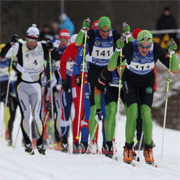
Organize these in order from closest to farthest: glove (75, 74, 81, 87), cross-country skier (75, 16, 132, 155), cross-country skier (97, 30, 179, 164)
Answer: cross-country skier (97, 30, 179, 164), cross-country skier (75, 16, 132, 155), glove (75, 74, 81, 87)

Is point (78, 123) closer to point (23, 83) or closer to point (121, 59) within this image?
point (23, 83)

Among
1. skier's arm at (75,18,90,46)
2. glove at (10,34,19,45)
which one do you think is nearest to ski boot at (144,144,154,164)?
skier's arm at (75,18,90,46)

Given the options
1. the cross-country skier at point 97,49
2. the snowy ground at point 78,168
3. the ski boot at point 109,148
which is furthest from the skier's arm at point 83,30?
the snowy ground at point 78,168

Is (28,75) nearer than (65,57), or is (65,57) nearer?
(28,75)

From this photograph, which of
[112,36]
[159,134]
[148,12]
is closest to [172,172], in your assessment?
[112,36]

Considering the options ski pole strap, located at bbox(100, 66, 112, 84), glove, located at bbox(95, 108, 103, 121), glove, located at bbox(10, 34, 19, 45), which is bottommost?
glove, located at bbox(95, 108, 103, 121)

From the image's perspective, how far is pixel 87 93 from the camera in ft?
25.8

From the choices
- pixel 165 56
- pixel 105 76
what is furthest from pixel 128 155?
pixel 165 56

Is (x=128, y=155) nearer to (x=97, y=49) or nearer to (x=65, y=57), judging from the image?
(x=97, y=49)

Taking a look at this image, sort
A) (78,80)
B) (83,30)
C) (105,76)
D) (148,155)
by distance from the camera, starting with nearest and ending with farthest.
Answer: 1. (148,155)
2. (105,76)
3. (83,30)
4. (78,80)

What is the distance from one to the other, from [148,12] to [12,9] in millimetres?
5630

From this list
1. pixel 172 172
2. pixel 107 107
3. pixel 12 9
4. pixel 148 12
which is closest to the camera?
pixel 172 172

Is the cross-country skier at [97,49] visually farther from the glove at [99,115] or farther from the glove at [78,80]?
the glove at [78,80]

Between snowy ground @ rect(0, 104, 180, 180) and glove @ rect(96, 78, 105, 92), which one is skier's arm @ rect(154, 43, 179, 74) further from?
snowy ground @ rect(0, 104, 180, 180)
